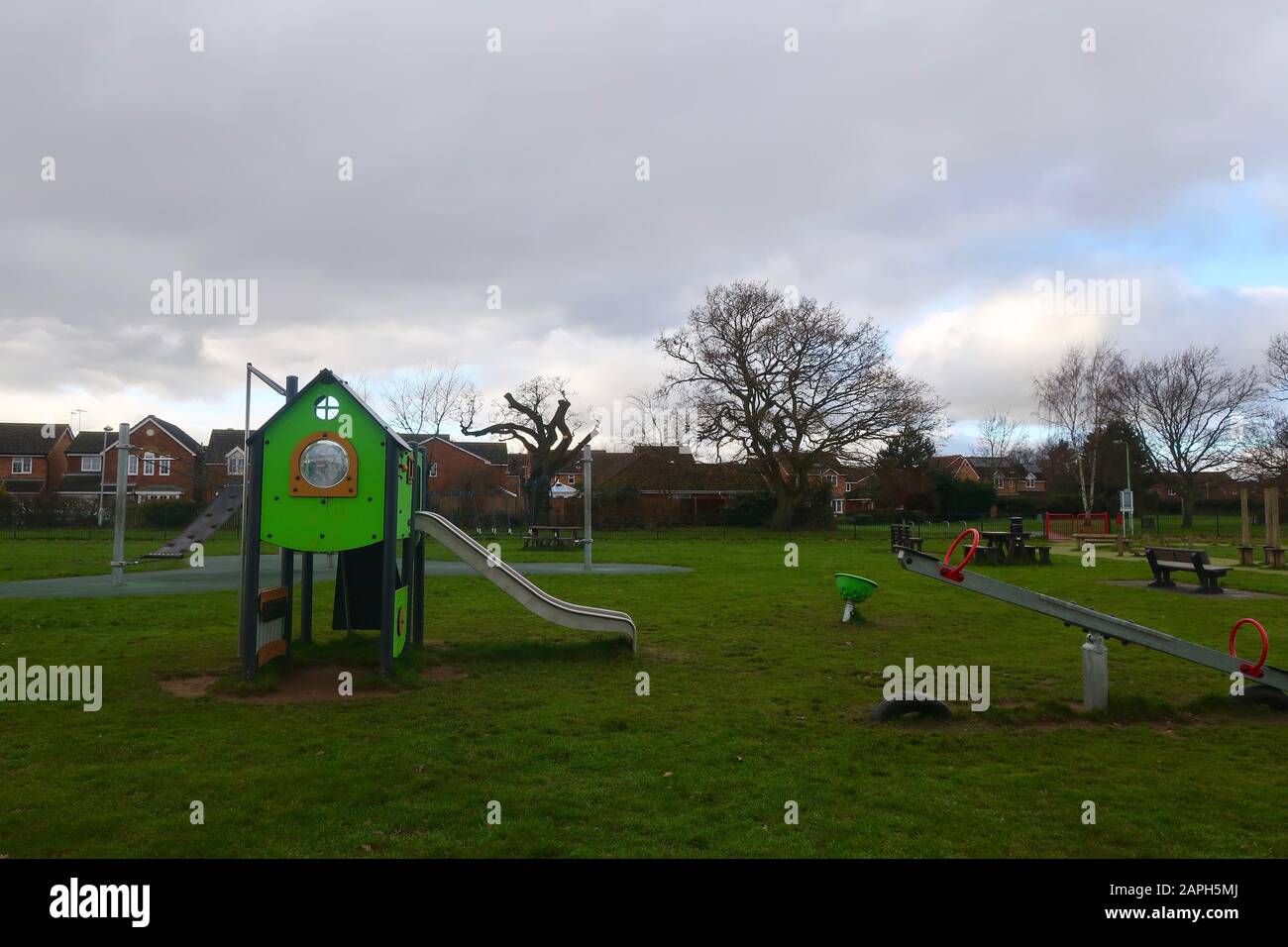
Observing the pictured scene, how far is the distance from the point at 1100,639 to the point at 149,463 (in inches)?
2585

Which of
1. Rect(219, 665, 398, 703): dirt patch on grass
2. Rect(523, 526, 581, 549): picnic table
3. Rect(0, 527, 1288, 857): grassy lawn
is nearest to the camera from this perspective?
Rect(0, 527, 1288, 857): grassy lawn

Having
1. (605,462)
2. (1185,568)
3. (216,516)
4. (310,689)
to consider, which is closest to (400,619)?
(310,689)

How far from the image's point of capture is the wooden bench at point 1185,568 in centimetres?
1681

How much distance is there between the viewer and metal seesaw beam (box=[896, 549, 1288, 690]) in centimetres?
690

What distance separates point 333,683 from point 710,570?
14374mm

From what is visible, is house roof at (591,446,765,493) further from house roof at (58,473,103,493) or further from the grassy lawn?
house roof at (58,473,103,493)

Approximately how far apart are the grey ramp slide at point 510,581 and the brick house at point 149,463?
54.7 metres

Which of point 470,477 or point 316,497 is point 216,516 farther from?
point 470,477

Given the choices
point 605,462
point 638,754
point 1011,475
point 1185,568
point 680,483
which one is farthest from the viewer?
point 1011,475

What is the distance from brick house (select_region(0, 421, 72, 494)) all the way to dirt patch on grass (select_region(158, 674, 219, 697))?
64.1 metres

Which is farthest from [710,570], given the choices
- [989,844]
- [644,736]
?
[989,844]

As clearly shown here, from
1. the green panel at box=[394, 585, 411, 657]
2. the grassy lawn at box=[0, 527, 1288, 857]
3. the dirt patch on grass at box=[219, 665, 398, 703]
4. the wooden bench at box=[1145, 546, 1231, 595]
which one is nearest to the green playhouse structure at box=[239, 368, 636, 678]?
the green panel at box=[394, 585, 411, 657]

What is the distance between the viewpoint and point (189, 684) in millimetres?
8156

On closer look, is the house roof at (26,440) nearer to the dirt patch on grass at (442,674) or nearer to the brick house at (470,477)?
the brick house at (470,477)
